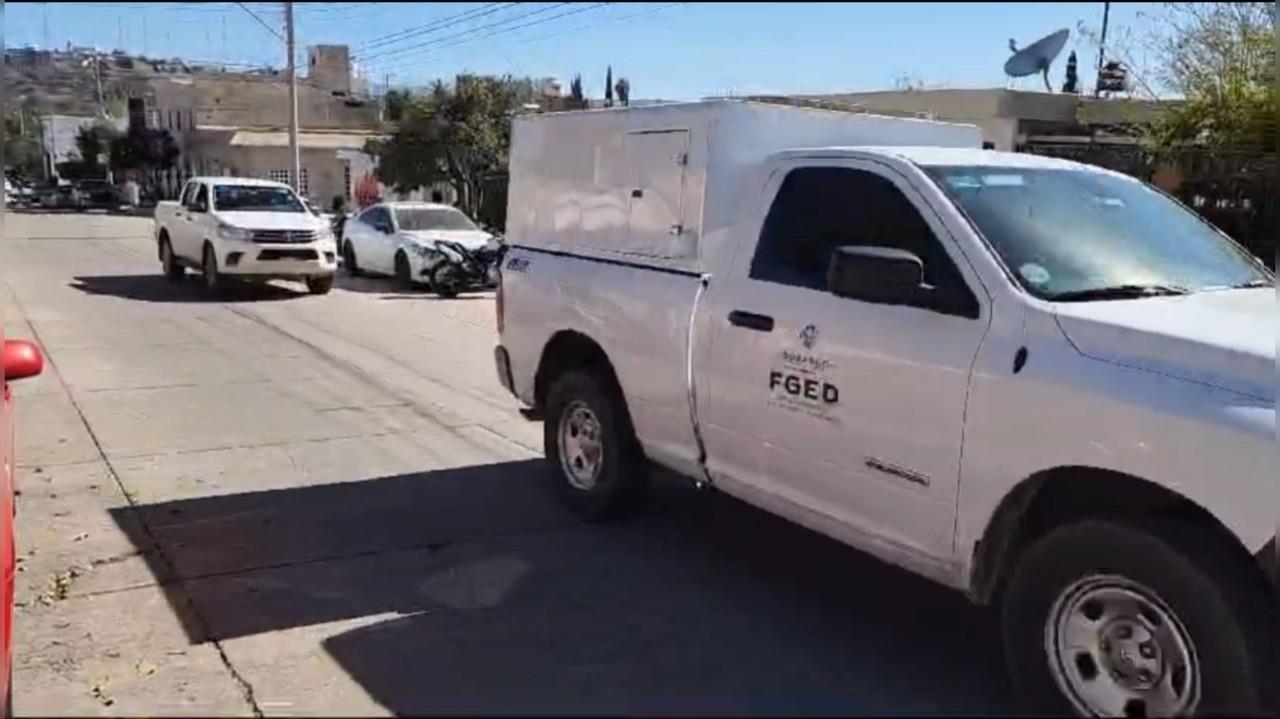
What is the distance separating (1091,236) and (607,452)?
2.67m

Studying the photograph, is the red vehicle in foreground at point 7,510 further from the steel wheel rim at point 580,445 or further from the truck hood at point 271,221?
the truck hood at point 271,221

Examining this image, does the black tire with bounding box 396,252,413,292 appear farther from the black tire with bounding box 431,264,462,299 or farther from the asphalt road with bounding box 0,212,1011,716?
the asphalt road with bounding box 0,212,1011,716

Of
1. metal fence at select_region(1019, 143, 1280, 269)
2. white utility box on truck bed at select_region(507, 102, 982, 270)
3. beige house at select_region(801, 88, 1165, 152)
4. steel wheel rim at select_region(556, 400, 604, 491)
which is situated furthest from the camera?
beige house at select_region(801, 88, 1165, 152)

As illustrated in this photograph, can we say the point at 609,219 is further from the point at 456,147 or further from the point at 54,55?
the point at 456,147

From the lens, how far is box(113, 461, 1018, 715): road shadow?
159 inches

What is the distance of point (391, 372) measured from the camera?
1086cm

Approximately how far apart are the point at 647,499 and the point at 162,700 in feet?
9.60

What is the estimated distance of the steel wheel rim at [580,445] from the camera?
607 centimetres

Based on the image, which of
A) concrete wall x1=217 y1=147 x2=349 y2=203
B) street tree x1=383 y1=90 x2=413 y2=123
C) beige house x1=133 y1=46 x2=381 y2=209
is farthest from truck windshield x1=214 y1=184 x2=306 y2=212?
concrete wall x1=217 y1=147 x2=349 y2=203

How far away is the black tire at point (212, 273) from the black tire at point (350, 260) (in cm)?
379

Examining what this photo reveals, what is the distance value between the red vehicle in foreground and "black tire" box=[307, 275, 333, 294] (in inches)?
546

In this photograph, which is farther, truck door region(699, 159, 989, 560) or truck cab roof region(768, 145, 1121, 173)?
truck cab roof region(768, 145, 1121, 173)

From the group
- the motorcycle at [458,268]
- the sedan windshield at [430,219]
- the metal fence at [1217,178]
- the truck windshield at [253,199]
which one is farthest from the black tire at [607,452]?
the sedan windshield at [430,219]

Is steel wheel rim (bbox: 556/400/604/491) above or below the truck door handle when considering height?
below
